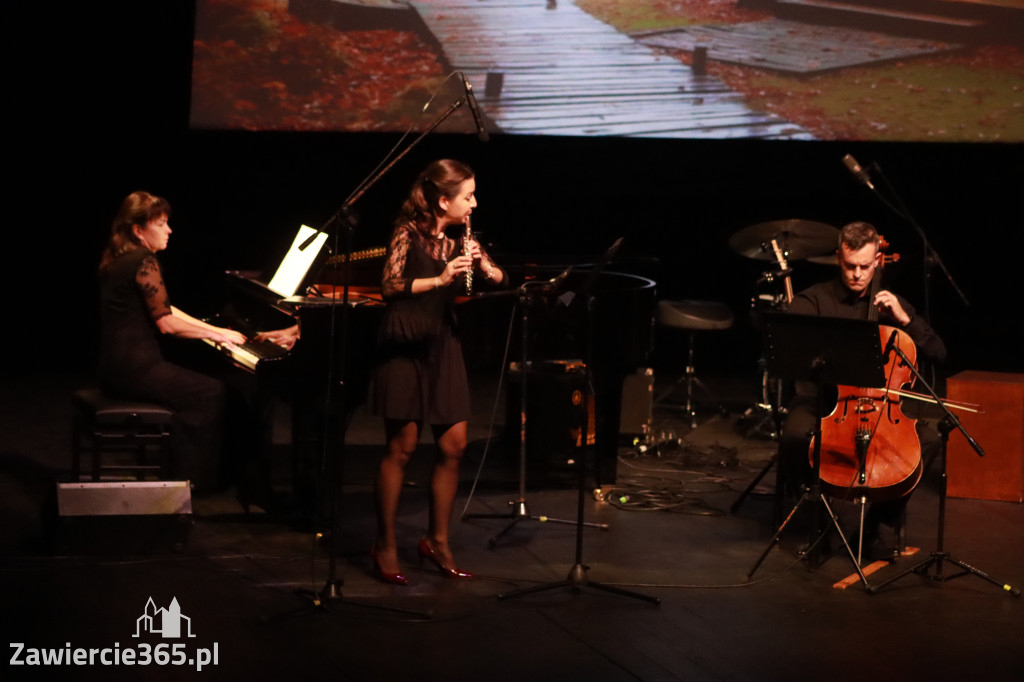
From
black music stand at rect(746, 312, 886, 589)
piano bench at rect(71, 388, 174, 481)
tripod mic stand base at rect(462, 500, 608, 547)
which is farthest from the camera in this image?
tripod mic stand base at rect(462, 500, 608, 547)

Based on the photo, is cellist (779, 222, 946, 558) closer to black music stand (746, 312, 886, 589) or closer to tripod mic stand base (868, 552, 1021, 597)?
tripod mic stand base (868, 552, 1021, 597)

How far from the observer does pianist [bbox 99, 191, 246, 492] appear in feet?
17.5

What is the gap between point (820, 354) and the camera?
4.57 m

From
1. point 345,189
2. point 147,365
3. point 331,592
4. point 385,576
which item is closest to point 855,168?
point 385,576

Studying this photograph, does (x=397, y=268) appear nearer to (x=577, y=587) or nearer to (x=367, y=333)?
(x=367, y=333)

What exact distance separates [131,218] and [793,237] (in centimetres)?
369

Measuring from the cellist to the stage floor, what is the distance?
0.20 m

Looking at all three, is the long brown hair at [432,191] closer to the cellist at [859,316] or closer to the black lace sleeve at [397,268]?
the black lace sleeve at [397,268]

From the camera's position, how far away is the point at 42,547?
4.83m

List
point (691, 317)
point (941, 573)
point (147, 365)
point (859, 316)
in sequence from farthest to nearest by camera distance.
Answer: point (691, 317) < point (147, 365) < point (859, 316) < point (941, 573)

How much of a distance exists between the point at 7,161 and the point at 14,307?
1.19 m

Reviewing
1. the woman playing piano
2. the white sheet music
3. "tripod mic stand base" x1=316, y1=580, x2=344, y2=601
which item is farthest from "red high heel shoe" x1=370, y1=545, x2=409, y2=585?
the white sheet music

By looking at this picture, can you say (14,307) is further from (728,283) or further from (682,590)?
(682,590)
